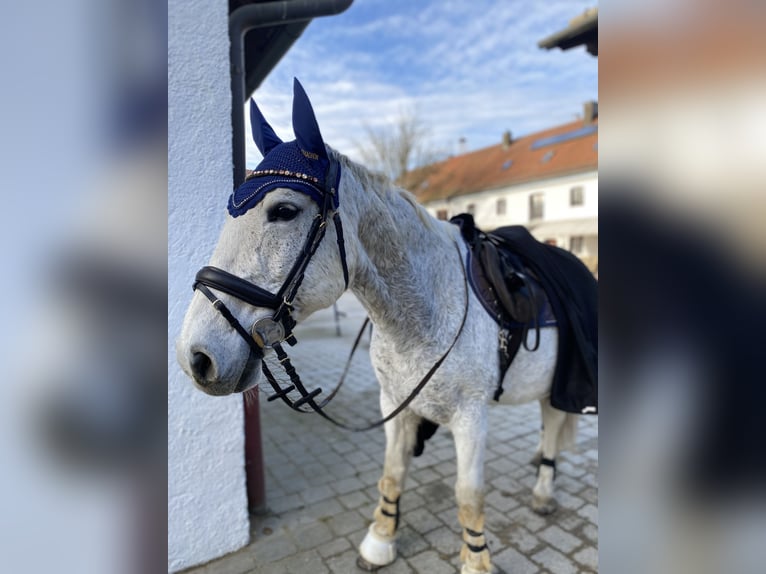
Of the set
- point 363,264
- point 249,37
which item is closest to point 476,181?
point 249,37

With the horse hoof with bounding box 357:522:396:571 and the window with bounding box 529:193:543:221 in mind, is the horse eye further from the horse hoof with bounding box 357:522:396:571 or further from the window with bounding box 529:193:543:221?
the window with bounding box 529:193:543:221

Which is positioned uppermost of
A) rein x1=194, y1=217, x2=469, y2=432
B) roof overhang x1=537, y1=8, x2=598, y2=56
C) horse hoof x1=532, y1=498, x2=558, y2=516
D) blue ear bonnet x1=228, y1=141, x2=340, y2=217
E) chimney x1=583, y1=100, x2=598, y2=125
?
chimney x1=583, y1=100, x2=598, y2=125

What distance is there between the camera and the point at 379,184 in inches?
66.0

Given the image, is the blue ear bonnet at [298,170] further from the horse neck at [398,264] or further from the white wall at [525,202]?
the white wall at [525,202]

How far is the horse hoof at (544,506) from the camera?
2.80m

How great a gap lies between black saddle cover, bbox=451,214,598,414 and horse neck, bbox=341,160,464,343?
275 millimetres

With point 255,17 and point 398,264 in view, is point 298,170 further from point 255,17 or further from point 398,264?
point 255,17

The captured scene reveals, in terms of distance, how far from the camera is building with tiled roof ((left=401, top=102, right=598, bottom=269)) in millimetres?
18531

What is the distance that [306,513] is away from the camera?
2.84 meters

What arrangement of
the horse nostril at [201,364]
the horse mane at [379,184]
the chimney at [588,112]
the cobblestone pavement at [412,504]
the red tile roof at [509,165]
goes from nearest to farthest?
the horse nostril at [201,364] < the horse mane at [379,184] < the cobblestone pavement at [412,504] < the red tile roof at [509,165] < the chimney at [588,112]

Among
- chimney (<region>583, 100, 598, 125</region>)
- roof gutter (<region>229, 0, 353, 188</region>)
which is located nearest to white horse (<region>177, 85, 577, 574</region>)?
roof gutter (<region>229, 0, 353, 188</region>)

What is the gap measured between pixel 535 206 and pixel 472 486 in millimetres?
21010

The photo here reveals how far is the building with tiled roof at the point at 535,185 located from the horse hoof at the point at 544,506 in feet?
45.7

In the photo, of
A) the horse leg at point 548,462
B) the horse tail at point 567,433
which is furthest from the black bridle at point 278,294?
the horse tail at point 567,433
